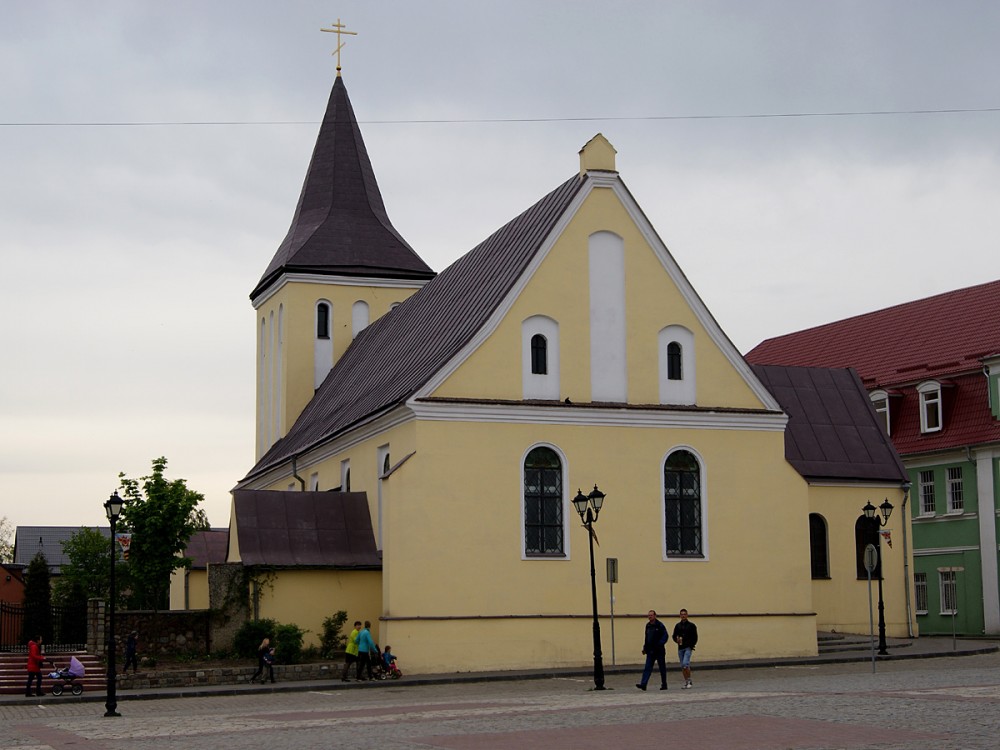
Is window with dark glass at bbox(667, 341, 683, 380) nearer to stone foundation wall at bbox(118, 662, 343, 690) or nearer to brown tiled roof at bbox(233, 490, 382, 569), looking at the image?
brown tiled roof at bbox(233, 490, 382, 569)

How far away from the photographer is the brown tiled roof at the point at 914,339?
1987 inches

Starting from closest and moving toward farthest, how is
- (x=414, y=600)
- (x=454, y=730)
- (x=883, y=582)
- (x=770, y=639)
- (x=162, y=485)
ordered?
(x=454, y=730)
(x=414, y=600)
(x=770, y=639)
(x=883, y=582)
(x=162, y=485)

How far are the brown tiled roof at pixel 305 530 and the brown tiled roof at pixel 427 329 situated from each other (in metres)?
2.58

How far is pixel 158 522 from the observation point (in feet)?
157

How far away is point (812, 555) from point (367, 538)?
13607 mm

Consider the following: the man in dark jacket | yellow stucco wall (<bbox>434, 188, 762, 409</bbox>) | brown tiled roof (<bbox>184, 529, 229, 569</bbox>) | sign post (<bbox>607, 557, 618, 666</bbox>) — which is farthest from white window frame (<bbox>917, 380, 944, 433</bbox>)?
brown tiled roof (<bbox>184, 529, 229, 569</bbox>)

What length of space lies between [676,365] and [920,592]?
17390 millimetres

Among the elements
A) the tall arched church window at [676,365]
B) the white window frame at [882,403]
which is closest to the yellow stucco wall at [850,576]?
the tall arched church window at [676,365]

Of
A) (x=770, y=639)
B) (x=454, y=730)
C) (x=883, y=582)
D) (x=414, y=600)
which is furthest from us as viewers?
(x=883, y=582)

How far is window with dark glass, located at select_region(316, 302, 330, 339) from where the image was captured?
5312cm

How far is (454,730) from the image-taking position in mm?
19984

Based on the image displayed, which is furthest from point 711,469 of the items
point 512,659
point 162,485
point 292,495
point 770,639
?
point 162,485

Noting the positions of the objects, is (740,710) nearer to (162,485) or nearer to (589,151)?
(589,151)

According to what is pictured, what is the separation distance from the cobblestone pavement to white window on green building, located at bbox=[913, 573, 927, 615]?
61.7ft
